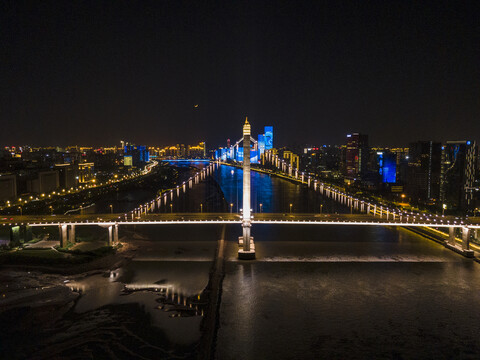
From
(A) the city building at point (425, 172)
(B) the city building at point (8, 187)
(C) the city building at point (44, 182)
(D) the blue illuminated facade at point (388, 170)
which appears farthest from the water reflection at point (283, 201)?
(B) the city building at point (8, 187)

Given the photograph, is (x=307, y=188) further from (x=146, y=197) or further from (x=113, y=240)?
(x=113, y=240)

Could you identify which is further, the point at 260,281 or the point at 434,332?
the point at 260,281

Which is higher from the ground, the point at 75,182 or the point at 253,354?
the point at 75,182

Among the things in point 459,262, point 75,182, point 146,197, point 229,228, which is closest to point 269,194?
point 146,197

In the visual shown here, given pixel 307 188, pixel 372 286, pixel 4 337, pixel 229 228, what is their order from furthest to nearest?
pixel 307 188 < pixel 229 228 < pixel 372 286 < pixel 4 337

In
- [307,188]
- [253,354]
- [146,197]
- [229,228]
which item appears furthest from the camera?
[307,188]

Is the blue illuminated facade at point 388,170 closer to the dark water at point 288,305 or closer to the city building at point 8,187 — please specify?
the dark water at point 288,305

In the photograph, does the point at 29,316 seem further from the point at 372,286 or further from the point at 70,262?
the point at 372,286
